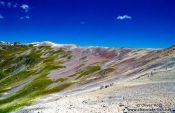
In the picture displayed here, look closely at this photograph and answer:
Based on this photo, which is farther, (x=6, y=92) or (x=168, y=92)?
(x=6, y=92)

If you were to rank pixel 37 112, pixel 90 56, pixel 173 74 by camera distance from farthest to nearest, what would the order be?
pixel 90 56 < pixel 173 74 < pixel 37 112

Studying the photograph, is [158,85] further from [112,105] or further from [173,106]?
[173,106]

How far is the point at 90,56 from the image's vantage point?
165875 millimetres

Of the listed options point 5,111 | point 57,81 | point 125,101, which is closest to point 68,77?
point 57,81

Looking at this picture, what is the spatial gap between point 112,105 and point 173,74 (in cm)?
2167

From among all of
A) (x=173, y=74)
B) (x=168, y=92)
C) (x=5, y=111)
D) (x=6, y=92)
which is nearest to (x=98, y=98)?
(x=168, y=92)

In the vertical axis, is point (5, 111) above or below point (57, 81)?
below

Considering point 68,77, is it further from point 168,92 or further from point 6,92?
point 168,92

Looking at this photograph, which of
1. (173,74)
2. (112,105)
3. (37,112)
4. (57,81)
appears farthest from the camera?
(57,81)

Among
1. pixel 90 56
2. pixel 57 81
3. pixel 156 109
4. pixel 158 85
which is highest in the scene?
pixel 90 56

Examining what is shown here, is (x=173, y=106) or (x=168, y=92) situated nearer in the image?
(x=173, y=106)

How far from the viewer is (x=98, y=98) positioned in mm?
51375

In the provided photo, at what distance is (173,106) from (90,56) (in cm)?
13140

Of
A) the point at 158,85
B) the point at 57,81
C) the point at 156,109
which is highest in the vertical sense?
the point at 57,81
